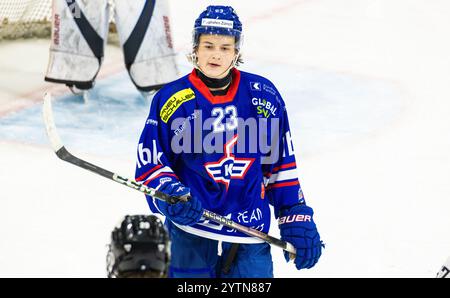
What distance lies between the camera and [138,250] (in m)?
1.94

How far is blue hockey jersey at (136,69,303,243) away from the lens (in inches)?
113

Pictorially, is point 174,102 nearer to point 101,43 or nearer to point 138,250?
point 138,250

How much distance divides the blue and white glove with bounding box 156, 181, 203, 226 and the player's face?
35 cm

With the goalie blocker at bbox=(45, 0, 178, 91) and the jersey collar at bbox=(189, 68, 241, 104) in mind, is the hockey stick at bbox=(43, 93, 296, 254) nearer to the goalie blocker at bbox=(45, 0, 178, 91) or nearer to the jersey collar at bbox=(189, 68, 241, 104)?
the jersey collar at bbox=(189, 68, 241, 104)

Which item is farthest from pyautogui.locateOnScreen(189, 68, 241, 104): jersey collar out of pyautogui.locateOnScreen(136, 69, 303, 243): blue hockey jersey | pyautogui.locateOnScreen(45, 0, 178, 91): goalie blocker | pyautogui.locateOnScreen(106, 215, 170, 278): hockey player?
pyautogui.locateOnScreen(45, 0, 178, 91): goalie blocker

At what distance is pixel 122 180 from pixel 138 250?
0.56 m

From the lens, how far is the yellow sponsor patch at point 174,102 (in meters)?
2.85

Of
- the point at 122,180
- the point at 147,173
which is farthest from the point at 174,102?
the point at 122,180

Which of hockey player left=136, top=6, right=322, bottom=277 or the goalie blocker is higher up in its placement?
the goalie blocker

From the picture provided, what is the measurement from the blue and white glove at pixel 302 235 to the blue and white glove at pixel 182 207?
0.36 metres

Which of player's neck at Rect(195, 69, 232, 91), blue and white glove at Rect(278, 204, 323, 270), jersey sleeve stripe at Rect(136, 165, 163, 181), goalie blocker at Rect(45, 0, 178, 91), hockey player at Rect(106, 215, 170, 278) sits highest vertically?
goalie blocker at Rect(45, 0, 178, 91)

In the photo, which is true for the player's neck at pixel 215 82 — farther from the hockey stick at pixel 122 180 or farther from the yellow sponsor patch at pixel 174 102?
the hockey stick at pixel 122 180
